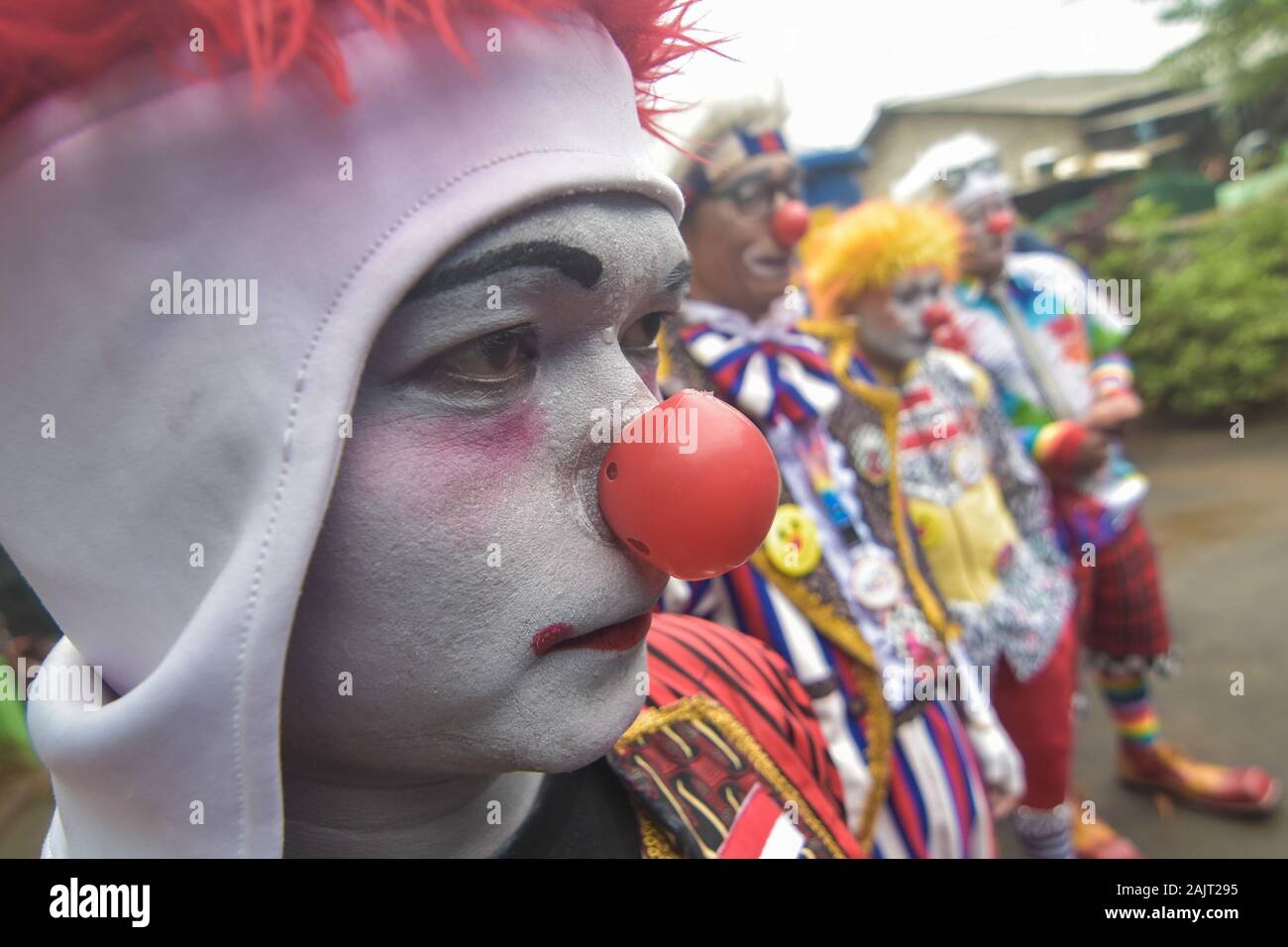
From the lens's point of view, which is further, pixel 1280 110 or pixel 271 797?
pixel 1280 110

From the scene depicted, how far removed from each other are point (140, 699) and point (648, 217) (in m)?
0.51

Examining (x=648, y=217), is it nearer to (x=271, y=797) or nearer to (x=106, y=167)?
(x=106, y=167)

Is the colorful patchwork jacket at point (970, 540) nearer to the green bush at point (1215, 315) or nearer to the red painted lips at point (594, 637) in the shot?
the red painted lips at point (594, 637)

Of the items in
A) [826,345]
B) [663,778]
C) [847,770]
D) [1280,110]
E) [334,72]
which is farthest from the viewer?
[1280,110]

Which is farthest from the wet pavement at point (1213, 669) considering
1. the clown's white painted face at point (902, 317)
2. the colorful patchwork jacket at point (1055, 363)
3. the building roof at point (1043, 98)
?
the building roof at point (1043, 98)

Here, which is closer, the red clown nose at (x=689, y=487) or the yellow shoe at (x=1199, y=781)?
the red clown nose at (x=689, y=487)

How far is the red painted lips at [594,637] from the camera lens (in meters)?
0.67

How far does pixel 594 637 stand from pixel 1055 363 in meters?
2.65

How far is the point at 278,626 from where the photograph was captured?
0.60m

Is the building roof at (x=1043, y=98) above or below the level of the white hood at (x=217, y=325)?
above

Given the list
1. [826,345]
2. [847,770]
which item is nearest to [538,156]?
[847,770]

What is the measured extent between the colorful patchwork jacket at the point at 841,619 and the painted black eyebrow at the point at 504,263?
1.03 metres

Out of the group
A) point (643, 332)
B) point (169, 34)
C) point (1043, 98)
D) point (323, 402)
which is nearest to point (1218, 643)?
point (643, 332)

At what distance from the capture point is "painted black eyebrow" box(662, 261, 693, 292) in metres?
0.76
